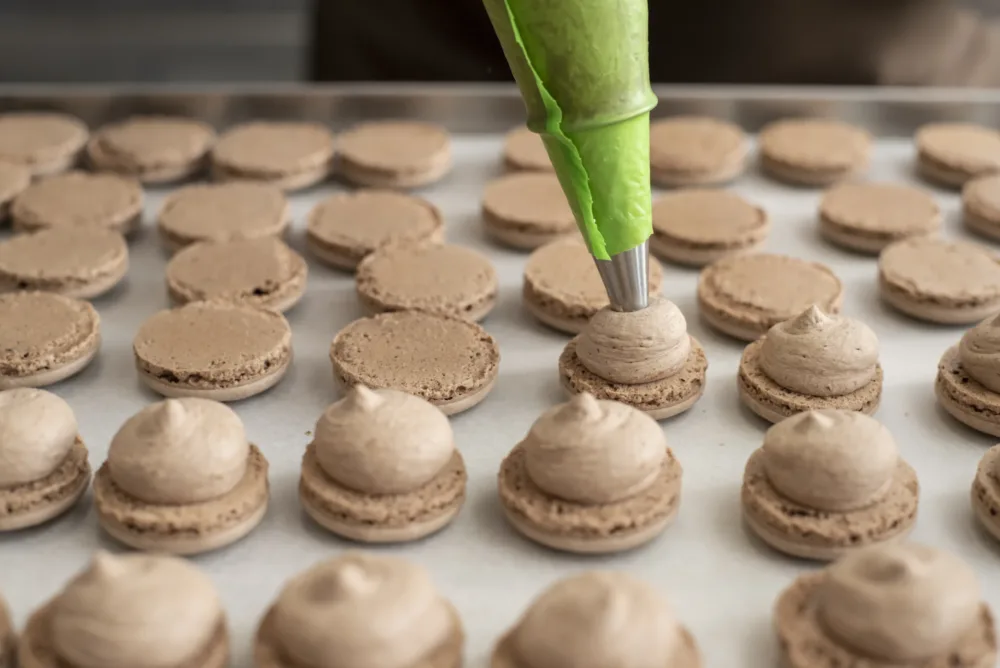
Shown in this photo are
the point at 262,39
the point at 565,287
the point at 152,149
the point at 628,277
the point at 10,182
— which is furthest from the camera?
the point at 262,39

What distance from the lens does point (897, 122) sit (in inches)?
140

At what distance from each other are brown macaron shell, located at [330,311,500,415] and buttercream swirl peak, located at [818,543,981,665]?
34.0 inches

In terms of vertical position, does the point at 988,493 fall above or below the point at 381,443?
below

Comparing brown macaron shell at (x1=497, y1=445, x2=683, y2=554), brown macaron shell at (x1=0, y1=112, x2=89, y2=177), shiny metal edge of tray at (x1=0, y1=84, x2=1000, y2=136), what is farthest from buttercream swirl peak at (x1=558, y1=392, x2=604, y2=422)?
brown macaron shell at (x1=0, y1=112, x2=89, y2=177)

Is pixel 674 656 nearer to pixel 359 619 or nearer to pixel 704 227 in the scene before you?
pixel 359 619

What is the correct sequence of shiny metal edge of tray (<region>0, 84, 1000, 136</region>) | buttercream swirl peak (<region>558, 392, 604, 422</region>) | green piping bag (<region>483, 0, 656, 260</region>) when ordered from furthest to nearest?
shiny metal edge of tray (<region>0, 84, 1000, 136</region>) → buttercream swirl peak (<region>558, 392, 604, 422</region>) → green piping bag (<region>483, 0, 656, 260</region>)

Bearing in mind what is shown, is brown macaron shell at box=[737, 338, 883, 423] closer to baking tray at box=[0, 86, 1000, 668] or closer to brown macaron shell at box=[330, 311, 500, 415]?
baking tray at box=[0, 86, 1000, 668]

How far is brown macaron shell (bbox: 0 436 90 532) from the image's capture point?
1917mm

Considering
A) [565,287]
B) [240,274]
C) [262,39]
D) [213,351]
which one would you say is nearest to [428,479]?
[213,351]

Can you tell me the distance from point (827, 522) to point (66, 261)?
182 centimetres

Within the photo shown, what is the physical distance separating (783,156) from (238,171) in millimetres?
1562

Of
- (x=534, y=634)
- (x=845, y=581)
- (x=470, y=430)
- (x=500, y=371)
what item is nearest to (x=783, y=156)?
(x=500, y=371)

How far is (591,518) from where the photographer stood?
6.23 feet

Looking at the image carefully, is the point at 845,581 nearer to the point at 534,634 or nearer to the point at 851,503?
the point at 851,503
